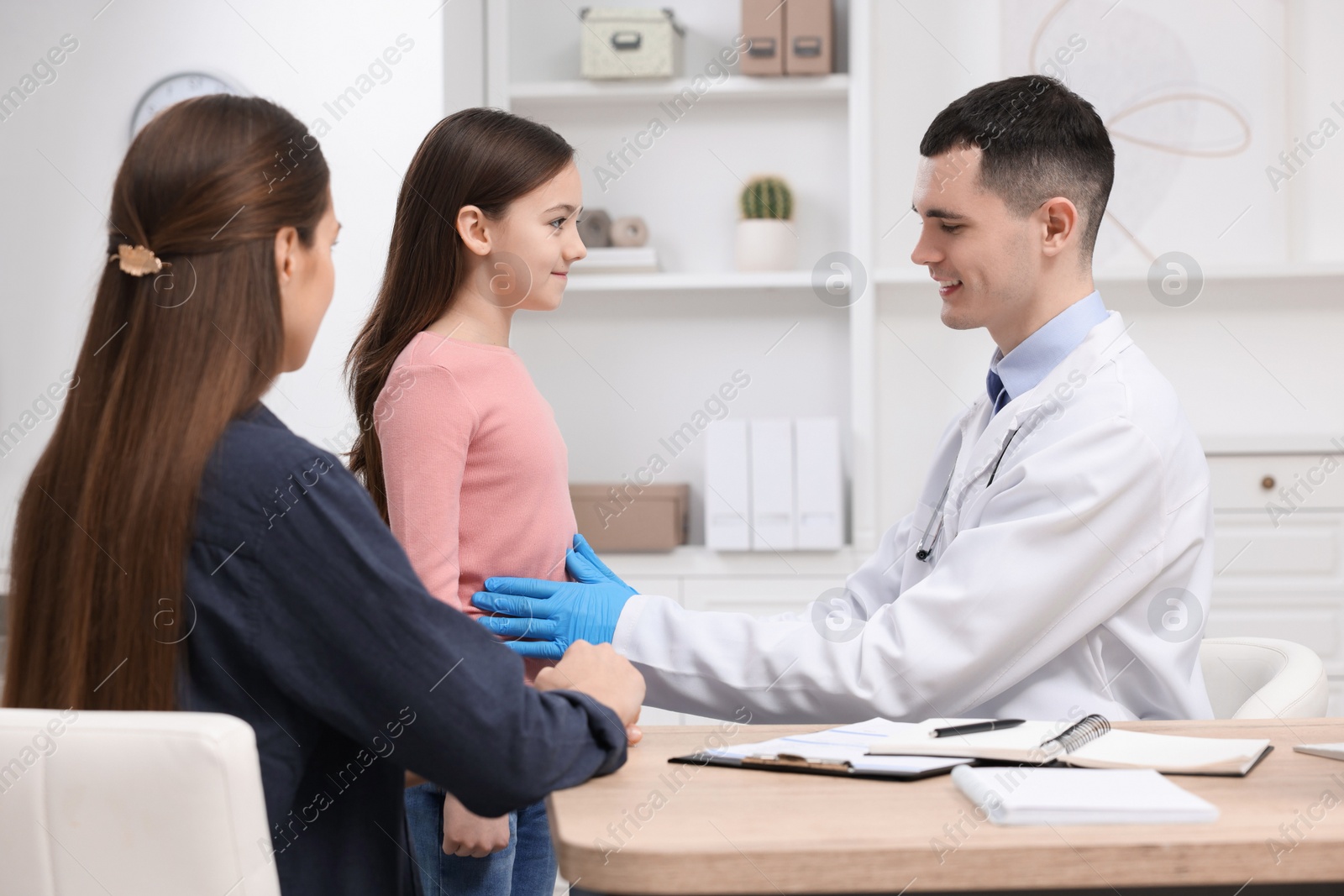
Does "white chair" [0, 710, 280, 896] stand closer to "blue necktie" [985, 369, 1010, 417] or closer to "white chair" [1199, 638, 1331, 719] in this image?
"white chair" [1199, 638, 1331, 719]

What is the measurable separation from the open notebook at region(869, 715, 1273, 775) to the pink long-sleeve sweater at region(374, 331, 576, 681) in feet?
1.57

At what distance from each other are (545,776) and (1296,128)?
111 inches

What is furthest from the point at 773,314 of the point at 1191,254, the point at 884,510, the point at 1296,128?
the point at 1296,128

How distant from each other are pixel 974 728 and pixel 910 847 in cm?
27

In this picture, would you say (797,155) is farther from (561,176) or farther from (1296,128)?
(561,176)

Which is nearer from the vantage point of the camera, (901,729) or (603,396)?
(901,729)

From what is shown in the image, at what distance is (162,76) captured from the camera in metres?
2.65

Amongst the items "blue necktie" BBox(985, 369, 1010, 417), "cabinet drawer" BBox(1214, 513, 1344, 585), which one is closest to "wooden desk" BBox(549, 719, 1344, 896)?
"blue necktie" BBox(985, 369, 1010, 417)

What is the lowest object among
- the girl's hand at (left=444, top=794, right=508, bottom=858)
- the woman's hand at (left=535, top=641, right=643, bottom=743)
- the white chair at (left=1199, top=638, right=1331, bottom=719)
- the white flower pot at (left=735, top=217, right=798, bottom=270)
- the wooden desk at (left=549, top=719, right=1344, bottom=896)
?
the girl's hand at (left=444, top=794, right=508, bottom=858)

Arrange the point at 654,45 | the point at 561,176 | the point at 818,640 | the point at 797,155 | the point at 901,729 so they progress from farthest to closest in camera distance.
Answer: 1. the point at 797,155
2. the point at 654,45
3. the point at 561,176
4. the point at 818,640
5. the point at 901,729

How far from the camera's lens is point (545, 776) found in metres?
0.77

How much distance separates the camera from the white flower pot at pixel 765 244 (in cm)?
287

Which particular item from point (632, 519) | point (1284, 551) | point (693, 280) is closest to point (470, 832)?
point (632, 519)

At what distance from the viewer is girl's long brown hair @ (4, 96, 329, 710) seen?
736mm
